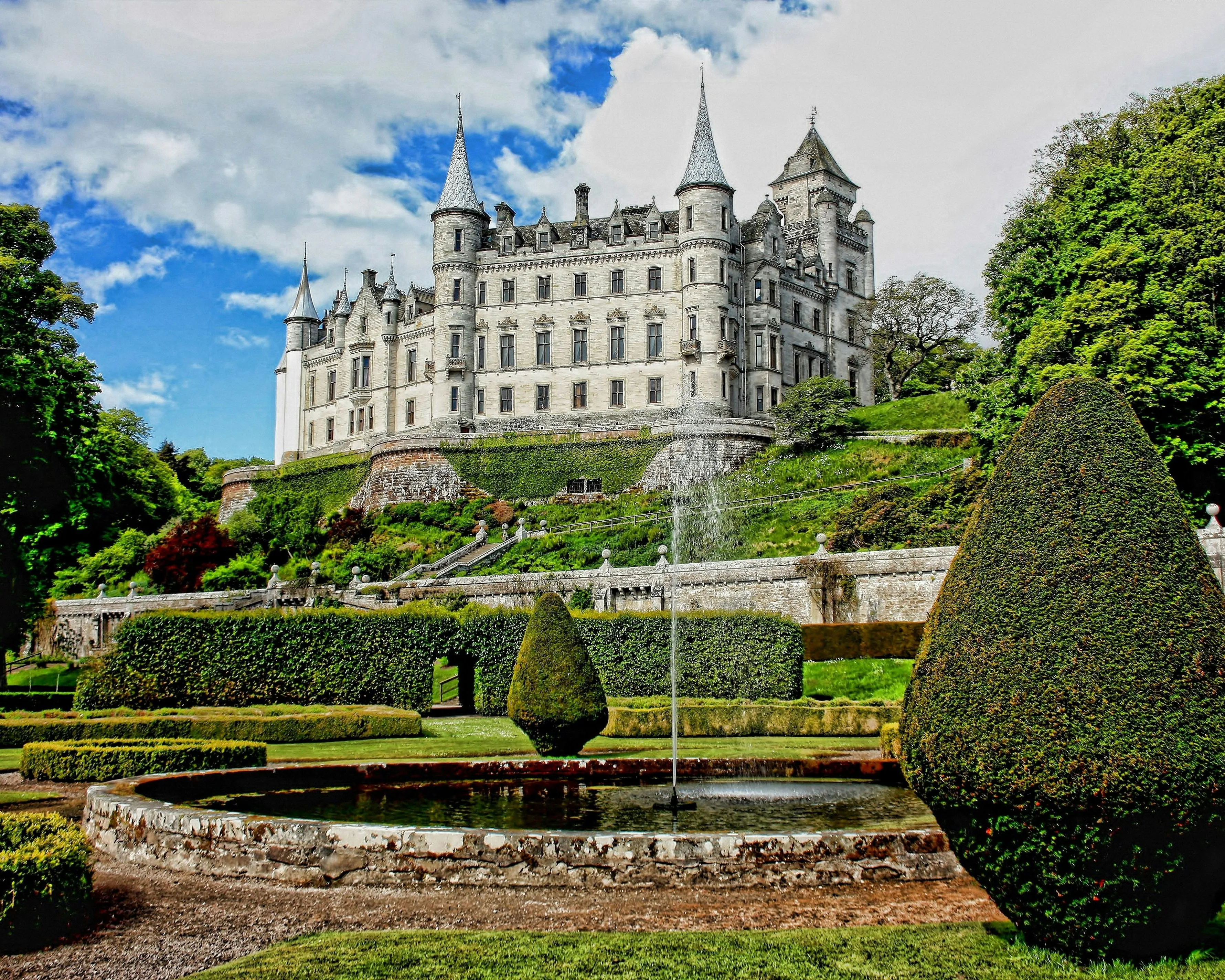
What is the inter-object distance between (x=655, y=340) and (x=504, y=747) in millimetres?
46942

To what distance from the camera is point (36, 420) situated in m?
25.2

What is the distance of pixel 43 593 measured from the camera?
3972 centimetres

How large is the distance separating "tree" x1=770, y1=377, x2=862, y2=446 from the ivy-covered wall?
6.64 metres

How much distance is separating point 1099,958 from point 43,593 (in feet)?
138

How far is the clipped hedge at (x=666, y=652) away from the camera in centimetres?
2542

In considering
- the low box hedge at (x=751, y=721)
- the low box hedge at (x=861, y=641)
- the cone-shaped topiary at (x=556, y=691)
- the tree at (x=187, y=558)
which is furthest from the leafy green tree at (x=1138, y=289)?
the tree at (x=187, y=558)

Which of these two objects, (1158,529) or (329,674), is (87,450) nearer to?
(329,674)

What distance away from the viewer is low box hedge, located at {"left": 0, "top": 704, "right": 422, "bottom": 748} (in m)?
18.7

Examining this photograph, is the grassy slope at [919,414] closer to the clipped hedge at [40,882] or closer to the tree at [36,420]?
the tree at [36,420]

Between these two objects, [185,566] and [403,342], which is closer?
[185,566]

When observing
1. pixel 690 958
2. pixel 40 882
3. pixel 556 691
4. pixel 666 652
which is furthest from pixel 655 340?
pixel 690 958

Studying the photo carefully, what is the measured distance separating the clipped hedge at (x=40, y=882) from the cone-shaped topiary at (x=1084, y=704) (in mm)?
5822

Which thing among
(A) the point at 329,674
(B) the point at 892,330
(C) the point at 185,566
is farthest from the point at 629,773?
(B) the point at 892,330

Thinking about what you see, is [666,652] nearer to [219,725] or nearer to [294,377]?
[219,725]
